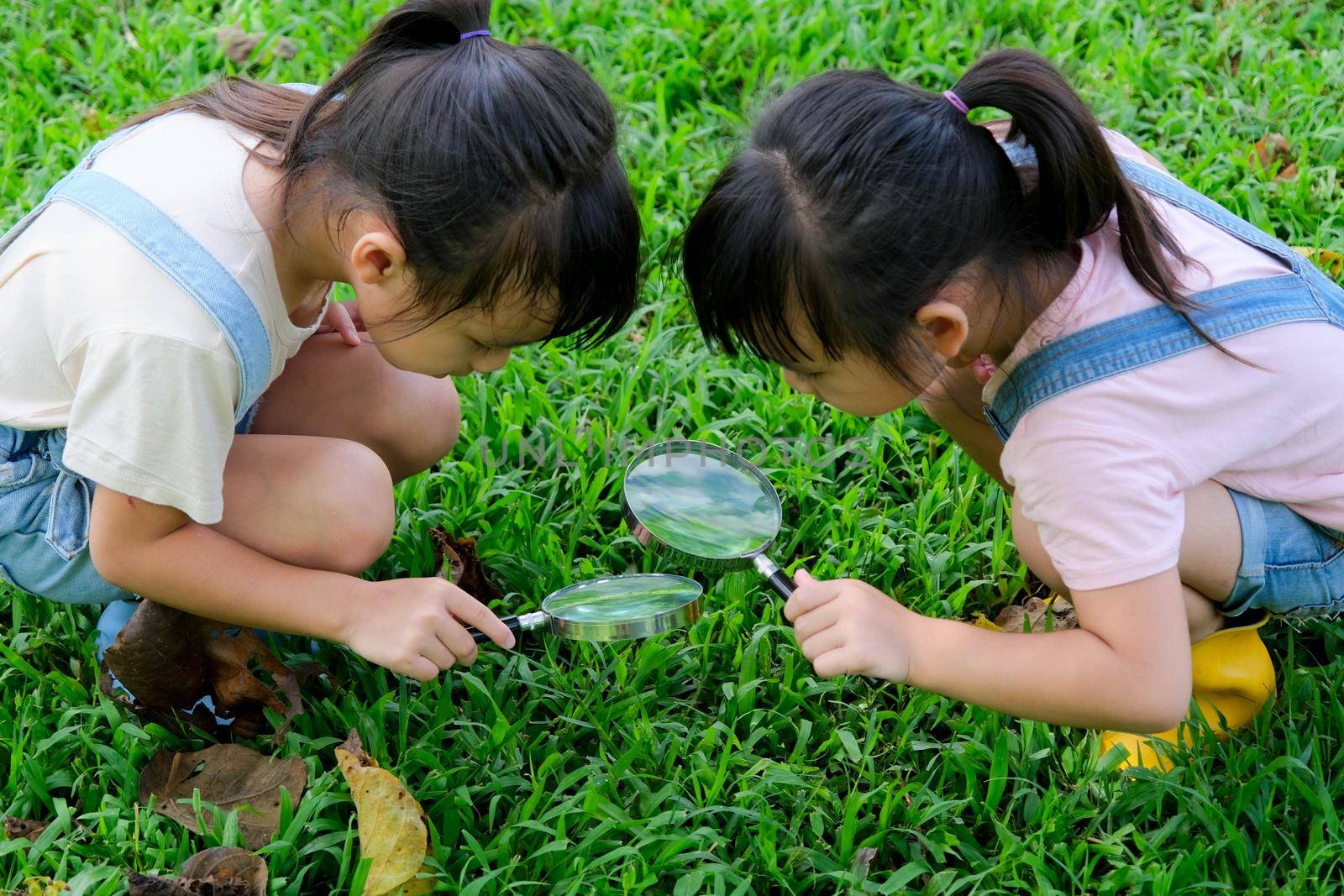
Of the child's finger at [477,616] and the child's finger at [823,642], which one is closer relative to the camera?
the child's finger at [823,642]

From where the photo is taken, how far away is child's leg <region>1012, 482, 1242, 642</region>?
6.13ft

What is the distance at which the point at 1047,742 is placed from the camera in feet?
6.49

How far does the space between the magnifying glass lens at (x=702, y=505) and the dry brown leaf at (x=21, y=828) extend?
101 cm

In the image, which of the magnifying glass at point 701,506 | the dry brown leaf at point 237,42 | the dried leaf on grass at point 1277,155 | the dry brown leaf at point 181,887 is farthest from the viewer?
the dry brown leaf at point 237,42

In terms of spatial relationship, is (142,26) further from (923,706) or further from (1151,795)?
(1151,795)

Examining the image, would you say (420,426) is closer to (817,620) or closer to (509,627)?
(509,627)

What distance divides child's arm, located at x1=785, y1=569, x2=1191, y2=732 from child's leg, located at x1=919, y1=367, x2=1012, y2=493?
49cm

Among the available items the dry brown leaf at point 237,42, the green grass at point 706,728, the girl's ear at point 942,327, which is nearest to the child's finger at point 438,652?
the green grass at point 706,728

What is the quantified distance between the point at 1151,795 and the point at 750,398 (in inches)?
43.9

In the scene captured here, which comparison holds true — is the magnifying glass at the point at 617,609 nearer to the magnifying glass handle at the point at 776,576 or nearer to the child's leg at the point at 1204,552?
the magnifying glass handle at the point at 776,576

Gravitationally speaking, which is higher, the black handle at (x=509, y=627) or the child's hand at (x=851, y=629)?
the child's hand at (x=851, y=629)

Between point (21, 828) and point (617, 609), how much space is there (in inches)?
35.8

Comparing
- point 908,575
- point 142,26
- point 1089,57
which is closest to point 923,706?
point 908,575

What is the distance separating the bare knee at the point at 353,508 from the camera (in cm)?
201
